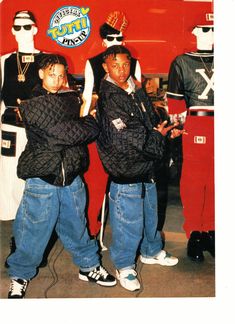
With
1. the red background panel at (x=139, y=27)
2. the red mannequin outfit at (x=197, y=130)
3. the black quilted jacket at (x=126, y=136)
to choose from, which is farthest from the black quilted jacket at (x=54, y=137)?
the red mannequin outfit at (x=197, y=130)

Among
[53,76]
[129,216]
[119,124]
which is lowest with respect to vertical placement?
[129,216]

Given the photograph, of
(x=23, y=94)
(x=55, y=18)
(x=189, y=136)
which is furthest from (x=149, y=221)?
(x=55, y=18)

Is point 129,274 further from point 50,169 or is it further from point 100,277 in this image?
point 50,169

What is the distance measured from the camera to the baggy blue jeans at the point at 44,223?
84.5 inches

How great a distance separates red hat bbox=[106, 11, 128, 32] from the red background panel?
28 mm

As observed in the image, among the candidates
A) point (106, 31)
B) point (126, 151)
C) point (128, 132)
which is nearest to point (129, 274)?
point (126, 151)

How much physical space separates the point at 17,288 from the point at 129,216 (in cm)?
74

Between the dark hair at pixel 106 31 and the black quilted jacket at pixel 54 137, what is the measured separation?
0.57 metres

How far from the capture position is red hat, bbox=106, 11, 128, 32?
2461 millimetres

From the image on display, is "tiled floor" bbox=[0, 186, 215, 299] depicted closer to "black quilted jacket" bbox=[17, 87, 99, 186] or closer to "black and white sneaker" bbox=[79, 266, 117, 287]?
"black and white sneaker" bbox=[79, 266, 117, 287]

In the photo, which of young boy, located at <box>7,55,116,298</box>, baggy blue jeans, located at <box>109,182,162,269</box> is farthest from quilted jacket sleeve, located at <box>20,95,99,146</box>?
baggy blue jeans, located at <box>109,182,162,269</box>

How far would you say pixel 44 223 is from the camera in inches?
85.4

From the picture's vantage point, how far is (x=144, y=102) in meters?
2.28
